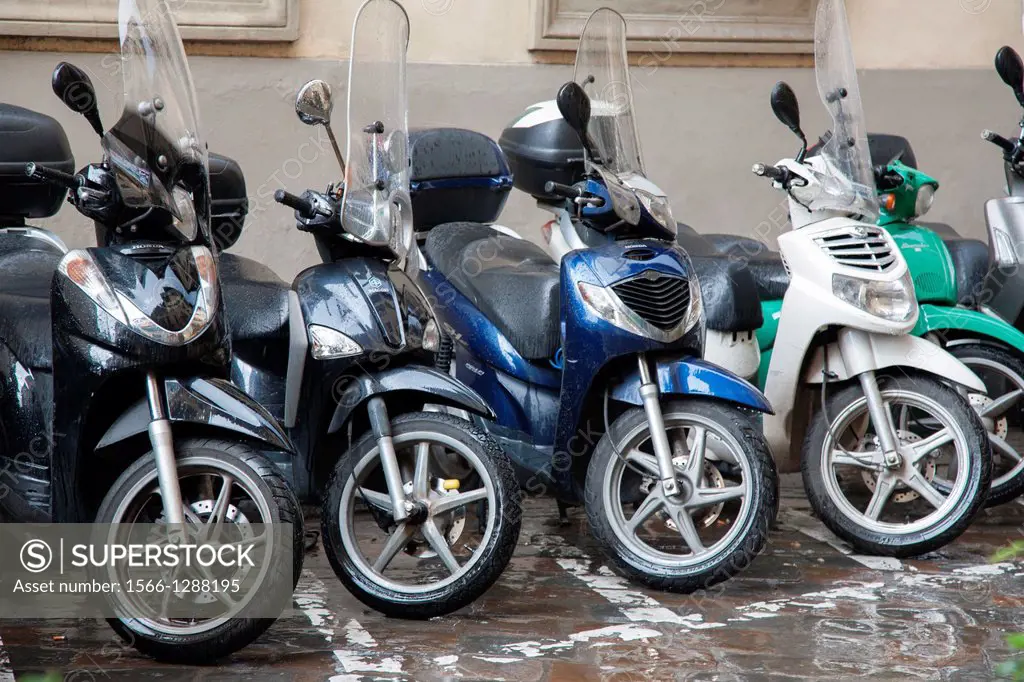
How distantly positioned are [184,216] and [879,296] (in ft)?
7.94

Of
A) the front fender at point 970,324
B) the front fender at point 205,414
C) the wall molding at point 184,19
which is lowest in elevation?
the front fender at point 205,414

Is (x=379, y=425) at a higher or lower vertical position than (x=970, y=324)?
lower

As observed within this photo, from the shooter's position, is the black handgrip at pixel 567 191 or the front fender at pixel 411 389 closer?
the front fender at pixel 411 389

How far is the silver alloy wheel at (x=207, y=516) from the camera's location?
3.52 m

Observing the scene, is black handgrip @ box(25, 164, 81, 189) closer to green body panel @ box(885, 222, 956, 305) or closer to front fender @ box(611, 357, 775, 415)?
front fender @ box(611, 357, 775, 415)

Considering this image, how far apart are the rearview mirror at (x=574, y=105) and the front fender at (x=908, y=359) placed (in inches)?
50.6

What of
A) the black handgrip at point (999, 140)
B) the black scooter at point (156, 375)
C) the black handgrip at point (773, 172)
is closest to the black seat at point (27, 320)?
the black scooter at point (156, 375)

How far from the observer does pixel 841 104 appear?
5.16 meters

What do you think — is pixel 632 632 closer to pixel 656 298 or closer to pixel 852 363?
pixel 656 298

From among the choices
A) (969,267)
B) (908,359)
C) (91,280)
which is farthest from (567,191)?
(969,267)

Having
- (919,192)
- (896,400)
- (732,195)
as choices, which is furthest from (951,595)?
(732,195)

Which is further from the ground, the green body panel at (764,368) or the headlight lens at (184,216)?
the headlight lens at (184,216)

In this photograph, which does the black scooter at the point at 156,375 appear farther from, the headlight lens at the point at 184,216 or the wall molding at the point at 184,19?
the wall molding at the point at 184,19

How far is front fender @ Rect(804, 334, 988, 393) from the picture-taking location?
4.79m
